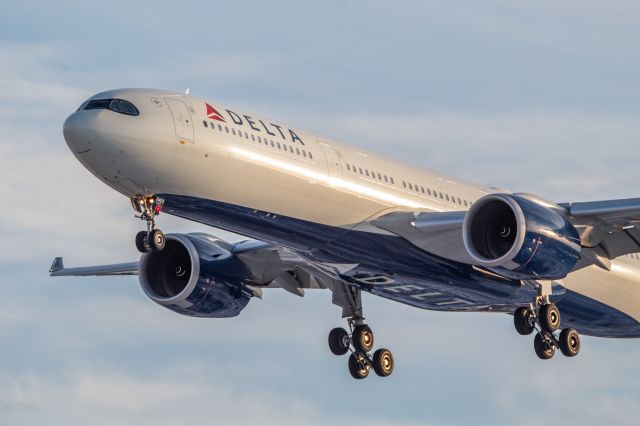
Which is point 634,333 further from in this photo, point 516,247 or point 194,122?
point 194,122

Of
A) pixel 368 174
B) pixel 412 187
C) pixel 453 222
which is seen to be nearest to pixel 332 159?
pixel 368 174

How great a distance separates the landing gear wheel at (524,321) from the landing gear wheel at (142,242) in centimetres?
1207

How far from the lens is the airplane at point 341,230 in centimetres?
4300

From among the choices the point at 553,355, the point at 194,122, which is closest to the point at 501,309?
the point at 553,355

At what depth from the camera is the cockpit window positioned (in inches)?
1682

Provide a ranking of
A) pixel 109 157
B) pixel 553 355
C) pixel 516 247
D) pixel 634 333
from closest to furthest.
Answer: pixel 109 157 < pixel 516 247 < pixel 553 355 < pixel 634 333

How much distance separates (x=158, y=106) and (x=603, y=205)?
13309 millimetres

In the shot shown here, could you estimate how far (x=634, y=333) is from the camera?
54406mm

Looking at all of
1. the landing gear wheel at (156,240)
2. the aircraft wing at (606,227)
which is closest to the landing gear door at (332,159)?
the landing gear wheel at (156,240)

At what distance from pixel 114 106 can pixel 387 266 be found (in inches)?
388

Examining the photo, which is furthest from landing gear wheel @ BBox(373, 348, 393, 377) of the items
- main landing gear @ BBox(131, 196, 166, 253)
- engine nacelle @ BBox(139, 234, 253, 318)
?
main landing gear @ BBox(131, 196, 166, 253)

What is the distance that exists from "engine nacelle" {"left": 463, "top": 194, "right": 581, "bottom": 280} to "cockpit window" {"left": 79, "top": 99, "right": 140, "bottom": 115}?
10.1 m

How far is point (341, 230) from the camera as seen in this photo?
4603cm

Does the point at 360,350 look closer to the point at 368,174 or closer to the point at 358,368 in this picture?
the point at 358,368
